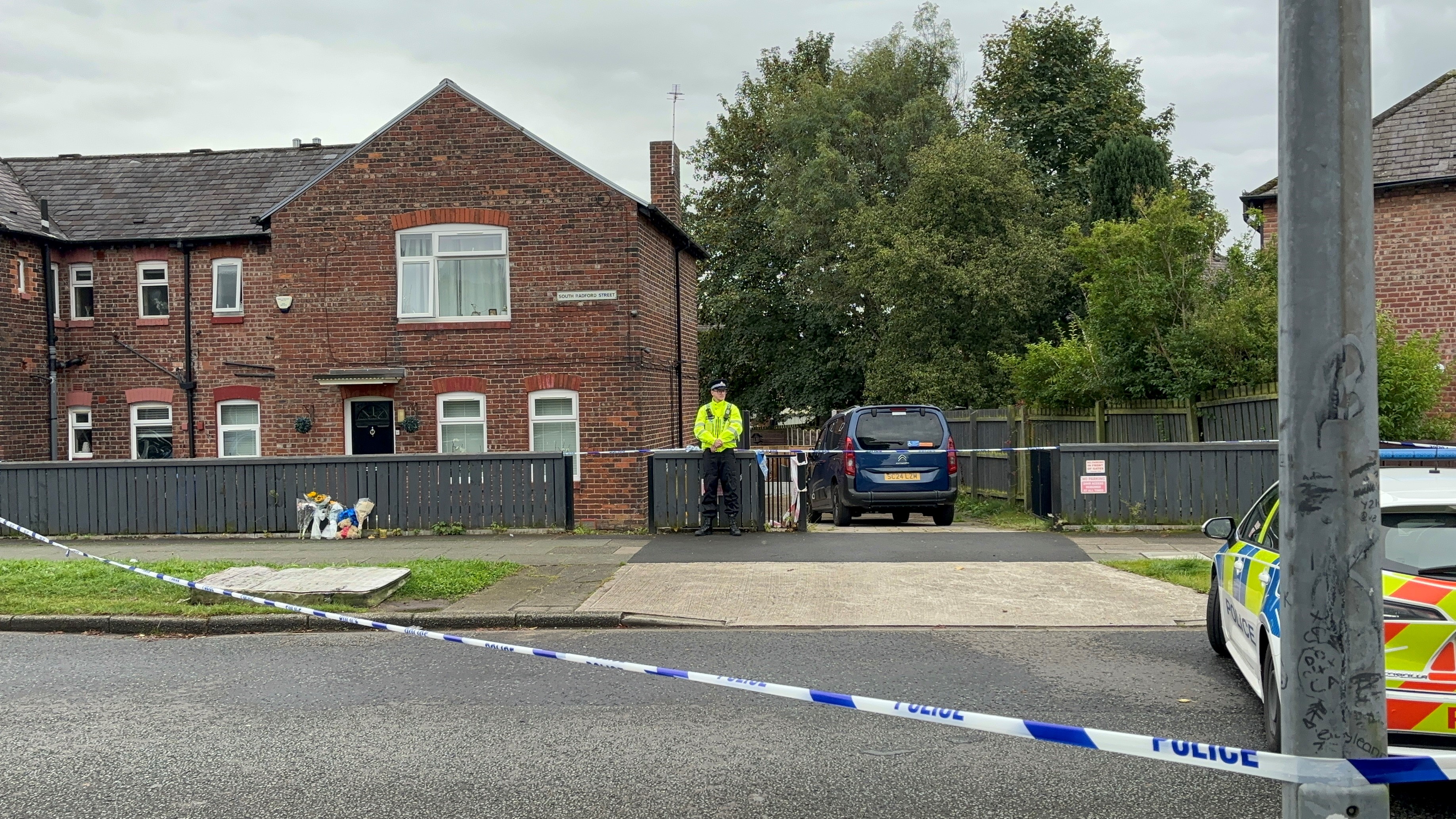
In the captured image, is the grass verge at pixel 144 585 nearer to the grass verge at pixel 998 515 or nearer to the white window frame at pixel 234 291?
the grass verge at pixel 998 515

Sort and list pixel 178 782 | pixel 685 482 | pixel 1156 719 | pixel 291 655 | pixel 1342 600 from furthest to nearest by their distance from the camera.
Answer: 1. pixel 685 482
2. pixel 291 655
3. pixel 1156 719
4. pixel 178 782
5. pixel 1342 600

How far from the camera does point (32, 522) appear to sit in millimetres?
14945

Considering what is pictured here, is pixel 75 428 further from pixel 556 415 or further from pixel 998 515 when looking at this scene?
pixel 998 515

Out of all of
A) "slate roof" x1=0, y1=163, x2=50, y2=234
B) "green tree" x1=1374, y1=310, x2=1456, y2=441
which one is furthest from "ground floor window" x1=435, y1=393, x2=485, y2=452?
"green tree" x1=1374, y1=310, x2=1456, y2=441

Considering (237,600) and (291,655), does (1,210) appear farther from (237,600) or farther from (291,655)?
(291,655)

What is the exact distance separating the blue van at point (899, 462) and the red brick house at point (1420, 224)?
9313 mm

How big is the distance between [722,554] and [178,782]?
7487 mm

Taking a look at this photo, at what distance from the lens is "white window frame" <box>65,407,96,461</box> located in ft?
71.5

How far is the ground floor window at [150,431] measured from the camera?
21656mm

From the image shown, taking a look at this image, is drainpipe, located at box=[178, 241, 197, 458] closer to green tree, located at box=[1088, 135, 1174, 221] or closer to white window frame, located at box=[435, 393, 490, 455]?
white window frame, located at box=[435, 393, 490, 455]

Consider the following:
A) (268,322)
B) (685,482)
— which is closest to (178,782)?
(685,482)

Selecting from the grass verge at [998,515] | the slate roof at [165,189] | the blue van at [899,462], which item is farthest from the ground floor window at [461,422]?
the grass verge at [998,515]

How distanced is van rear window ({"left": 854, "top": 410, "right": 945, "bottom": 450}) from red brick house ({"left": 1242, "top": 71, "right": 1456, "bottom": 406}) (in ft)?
30.2

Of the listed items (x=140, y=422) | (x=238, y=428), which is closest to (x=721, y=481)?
(x=238, y=428)
